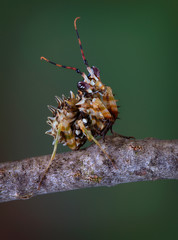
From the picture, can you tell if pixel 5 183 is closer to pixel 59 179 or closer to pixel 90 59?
pixel 59 179

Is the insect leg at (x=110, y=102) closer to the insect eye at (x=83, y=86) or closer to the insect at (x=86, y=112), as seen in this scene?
the insect at (x=86, y=112)

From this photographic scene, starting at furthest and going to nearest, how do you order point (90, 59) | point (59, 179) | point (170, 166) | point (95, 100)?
point (90, 59) < point (95, 100) < point (59, 179) < point (170, 166)

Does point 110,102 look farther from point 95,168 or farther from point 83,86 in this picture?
→ point 95,168

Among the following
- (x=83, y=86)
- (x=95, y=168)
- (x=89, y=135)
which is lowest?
(x=95, y=168)

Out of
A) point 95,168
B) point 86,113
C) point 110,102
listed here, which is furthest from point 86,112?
point 95,168

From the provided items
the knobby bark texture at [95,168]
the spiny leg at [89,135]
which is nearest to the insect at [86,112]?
the spiny leg at [89,135]

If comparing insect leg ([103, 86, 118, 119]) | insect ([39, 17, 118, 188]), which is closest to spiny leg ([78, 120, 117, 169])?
insect ([39, 17, 118, 188])

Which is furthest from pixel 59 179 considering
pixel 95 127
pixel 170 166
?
pixel 170 166
